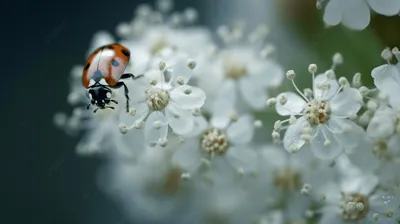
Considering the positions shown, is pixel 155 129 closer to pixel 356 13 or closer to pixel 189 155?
pixel 189 155

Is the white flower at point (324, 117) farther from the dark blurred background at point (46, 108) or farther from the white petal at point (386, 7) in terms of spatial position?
the dark blurred background at point (46, 108)

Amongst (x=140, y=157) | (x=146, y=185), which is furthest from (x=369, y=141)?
(x=146, y=185)

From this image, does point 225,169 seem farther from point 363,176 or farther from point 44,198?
point 44,198

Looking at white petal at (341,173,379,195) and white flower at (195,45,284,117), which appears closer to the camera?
Result: white petal at (341,173,379,195)

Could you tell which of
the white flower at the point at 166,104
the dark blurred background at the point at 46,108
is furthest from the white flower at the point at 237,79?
the dark blurred background at the point at 46,108

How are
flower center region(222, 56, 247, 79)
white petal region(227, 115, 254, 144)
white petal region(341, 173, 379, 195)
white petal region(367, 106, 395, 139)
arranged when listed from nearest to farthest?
white petal region(367, 106, 395, 139) < white petal region(341, 173, 379, 195) < white petal region(227, 115, 254, 144) < flower center region(222, 56, 247, 79)

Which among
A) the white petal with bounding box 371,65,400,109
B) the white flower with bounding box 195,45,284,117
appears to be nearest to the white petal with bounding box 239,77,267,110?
the white flower with bounding box 195,45,284,117

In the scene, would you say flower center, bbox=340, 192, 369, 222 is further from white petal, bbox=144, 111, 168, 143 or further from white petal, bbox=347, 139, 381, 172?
white petal, bbox=144, 111, 168, 143
